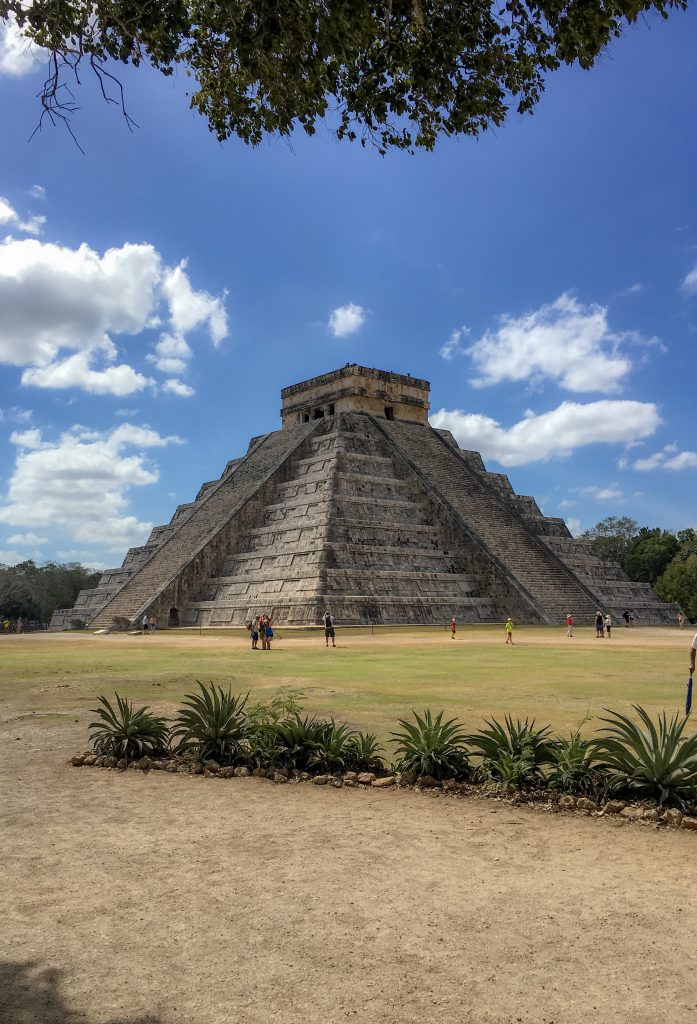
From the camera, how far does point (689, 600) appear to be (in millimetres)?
40344

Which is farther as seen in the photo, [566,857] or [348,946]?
[566,857]

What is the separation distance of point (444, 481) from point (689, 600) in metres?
15.7

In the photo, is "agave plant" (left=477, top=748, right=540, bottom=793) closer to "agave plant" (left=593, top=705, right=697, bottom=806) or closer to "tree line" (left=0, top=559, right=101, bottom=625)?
"agave plant" (left=593, top=705, right=697, bottom=806)

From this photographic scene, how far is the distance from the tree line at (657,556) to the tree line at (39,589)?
38970 millimetres

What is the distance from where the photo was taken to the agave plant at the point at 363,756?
643cm

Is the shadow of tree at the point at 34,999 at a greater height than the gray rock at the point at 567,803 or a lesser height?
lesser

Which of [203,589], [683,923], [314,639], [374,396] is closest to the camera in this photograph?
[683,923]

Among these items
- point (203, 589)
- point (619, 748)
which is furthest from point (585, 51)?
point (203, 589)

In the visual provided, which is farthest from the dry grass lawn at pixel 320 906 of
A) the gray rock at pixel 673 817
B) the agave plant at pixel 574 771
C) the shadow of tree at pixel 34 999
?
the agave plant at pixel 574 771

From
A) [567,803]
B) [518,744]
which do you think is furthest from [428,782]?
[567,803]

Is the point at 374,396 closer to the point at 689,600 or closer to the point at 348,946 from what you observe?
the point at 689,600

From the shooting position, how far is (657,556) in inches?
2080

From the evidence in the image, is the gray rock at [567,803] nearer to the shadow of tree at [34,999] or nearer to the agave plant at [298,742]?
the agave plant at [298,742]

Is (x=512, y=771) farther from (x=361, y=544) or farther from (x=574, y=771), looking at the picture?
(x=361, y=544)
